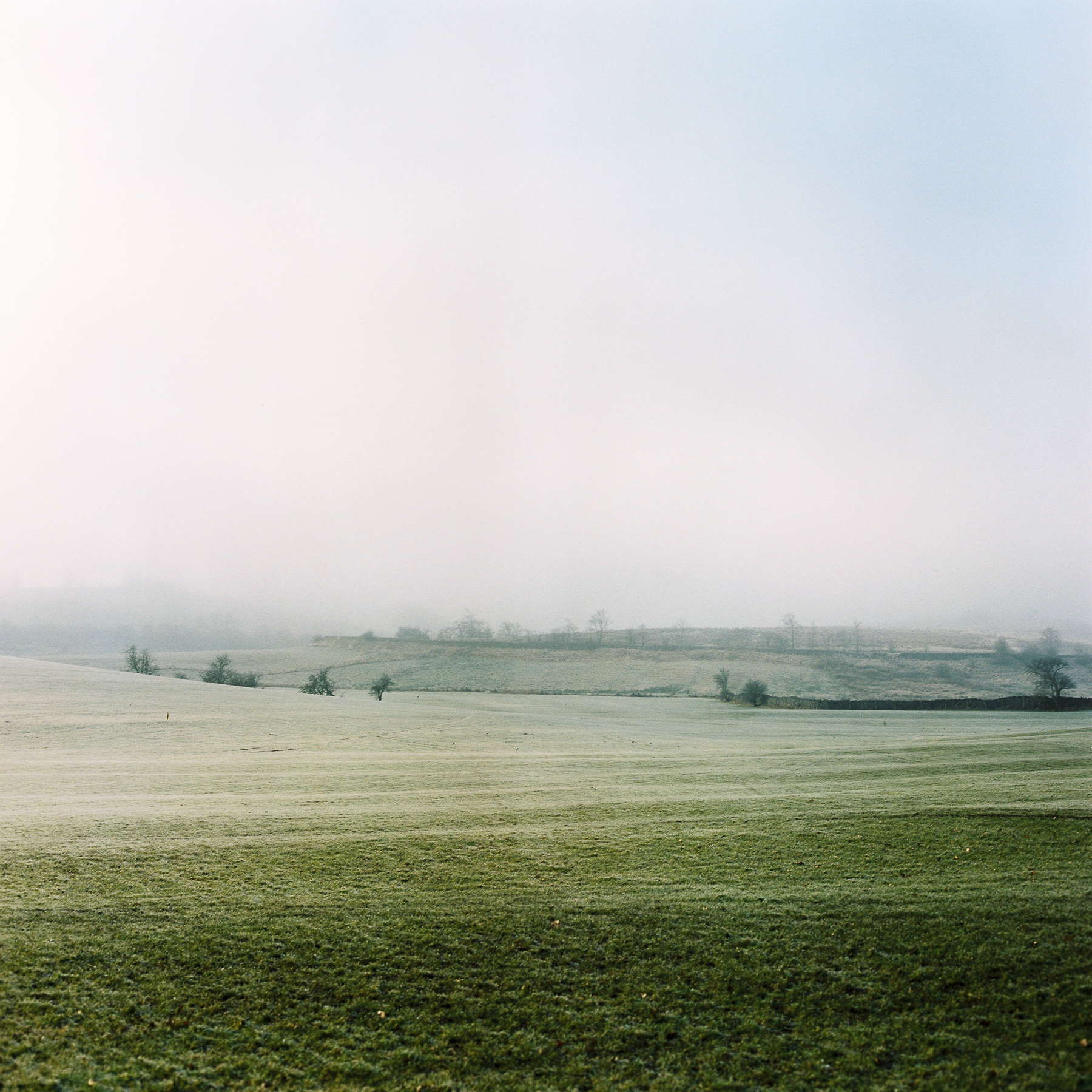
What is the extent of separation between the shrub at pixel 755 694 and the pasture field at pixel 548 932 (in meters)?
44.8

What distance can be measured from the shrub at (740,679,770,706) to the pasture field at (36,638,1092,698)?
13.2m

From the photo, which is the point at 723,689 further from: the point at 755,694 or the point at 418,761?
the point at 418,761

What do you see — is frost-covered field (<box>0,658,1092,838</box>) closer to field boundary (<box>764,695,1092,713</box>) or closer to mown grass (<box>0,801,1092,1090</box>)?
mown grass (<box>0,801,1092,1090</box>)

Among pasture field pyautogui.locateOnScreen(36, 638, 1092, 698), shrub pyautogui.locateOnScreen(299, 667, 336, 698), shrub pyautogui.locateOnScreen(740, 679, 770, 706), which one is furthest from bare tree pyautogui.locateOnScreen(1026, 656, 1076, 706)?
shrub pyautogui.locateOnScreen(299, 667, 336, 698)

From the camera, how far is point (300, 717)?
38469 mm

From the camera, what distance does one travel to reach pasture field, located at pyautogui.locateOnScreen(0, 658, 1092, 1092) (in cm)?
737

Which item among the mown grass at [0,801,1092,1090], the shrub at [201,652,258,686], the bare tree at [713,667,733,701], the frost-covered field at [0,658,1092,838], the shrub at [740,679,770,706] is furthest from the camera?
the shrub at [201,652,258,686]

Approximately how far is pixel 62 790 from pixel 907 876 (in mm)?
20313

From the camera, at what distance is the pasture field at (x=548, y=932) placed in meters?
7.37

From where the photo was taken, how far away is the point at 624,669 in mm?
95125

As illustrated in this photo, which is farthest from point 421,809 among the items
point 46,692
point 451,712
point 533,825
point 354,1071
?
point 46,692

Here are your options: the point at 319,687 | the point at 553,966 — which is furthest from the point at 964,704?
the point at 553,966

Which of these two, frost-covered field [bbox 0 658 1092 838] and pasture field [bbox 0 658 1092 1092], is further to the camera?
frost-covered field [bbox 0 658 1092 838]

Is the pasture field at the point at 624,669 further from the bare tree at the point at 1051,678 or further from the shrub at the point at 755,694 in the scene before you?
the bare tree at the point at 1051,678
